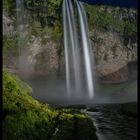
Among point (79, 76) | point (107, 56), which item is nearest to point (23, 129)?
Result: point (79, 76)

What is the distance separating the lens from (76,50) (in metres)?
28.3

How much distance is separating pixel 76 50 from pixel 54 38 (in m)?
2.33

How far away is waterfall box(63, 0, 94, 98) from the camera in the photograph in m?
27.8

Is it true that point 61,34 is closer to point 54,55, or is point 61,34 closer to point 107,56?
point 54,55

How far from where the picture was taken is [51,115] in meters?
7.78

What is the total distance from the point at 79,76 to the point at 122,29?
627 centimetres

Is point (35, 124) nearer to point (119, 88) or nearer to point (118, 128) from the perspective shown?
point (118, 128)

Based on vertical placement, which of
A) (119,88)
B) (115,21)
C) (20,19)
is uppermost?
(115,21)

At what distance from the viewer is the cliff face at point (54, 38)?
94.8 feet

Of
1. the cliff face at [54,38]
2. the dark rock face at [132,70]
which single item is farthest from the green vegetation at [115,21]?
the dark rock face at [132,70]

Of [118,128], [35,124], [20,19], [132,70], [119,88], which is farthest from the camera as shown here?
[132,70]

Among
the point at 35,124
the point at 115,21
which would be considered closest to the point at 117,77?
the point at 115,21

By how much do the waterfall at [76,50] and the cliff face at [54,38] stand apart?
65 cm

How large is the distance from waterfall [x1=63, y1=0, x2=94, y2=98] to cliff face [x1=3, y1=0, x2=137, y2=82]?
0.65 metres
